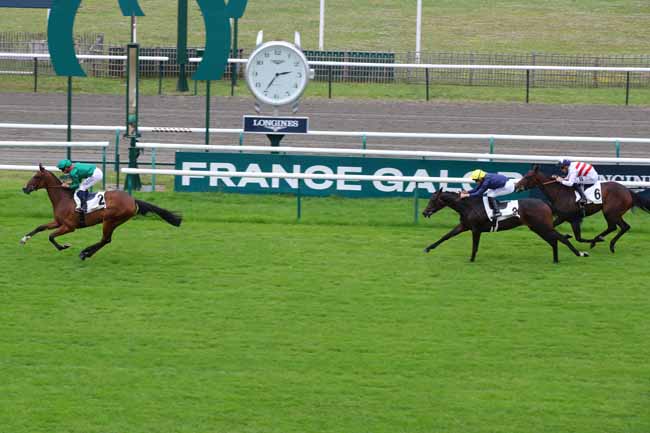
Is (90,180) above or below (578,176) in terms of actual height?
below

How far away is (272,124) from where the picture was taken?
63.4 ft

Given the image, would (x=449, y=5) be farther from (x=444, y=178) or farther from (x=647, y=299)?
(x=647, y=299)

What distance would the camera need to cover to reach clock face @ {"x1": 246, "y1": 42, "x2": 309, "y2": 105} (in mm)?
19391

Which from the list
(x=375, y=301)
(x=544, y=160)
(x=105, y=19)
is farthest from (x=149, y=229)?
(x=105, y=19)

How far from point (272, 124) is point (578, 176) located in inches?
224

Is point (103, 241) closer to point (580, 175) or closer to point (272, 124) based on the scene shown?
point (272, 124)

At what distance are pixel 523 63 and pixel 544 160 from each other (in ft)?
61.9

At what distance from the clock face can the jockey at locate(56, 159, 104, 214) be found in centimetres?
541

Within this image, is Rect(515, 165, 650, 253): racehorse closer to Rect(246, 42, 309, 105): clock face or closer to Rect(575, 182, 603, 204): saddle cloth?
Rect(575, 182, 603, 204): saddle cloth

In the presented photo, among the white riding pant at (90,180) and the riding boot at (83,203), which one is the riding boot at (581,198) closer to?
the white riding pant at (90,180)

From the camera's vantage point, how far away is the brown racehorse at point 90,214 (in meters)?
14.3

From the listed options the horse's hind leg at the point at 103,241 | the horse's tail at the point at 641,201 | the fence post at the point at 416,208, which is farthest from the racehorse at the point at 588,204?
the horse's hind leg at the point at 103,241

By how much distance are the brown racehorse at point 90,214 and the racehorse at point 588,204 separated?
454cm

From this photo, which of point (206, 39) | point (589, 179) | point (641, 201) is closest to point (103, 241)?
point (206, 39)
